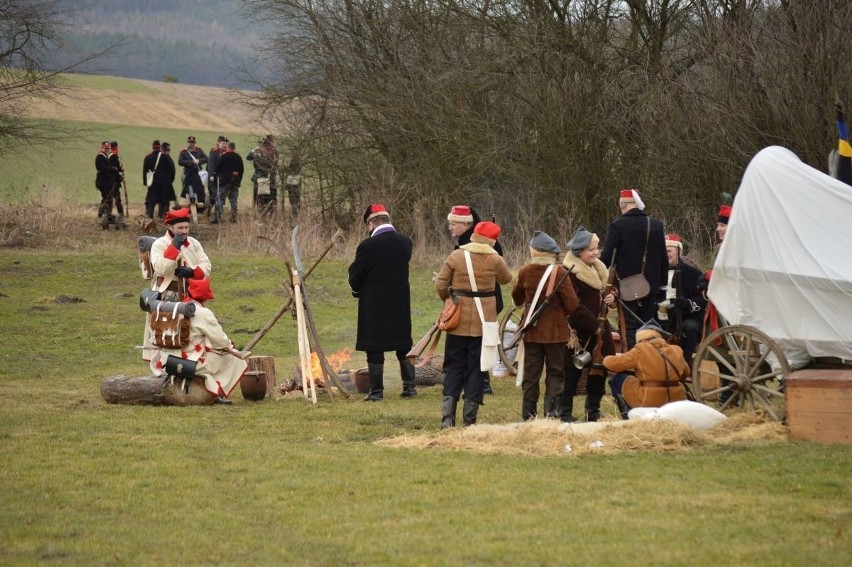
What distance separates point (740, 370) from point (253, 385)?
5.07 meters

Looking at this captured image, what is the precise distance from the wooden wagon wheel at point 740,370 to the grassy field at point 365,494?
94 centimetres

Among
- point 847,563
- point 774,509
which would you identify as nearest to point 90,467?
point 774,509

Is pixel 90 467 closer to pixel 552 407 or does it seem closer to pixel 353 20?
pixel 552 407

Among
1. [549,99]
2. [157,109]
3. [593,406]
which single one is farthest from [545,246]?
[157,109]

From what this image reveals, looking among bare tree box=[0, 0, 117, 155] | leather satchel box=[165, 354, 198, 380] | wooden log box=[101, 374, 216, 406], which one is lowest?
wooden log box=[101, 374, 216, 406]

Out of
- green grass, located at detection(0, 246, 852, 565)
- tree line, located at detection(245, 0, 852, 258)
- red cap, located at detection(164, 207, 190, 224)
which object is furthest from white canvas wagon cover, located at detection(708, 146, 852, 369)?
tree line, located at detection(245, 0, 852, 258)

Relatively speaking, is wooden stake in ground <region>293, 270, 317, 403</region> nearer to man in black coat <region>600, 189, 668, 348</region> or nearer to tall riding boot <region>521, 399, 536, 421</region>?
tall riding boot <region>521, 399, 536, 421</region>

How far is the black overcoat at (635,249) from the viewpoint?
12.1 meters

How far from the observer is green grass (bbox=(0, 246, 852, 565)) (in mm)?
6625

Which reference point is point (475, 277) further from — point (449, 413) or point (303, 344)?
point (303, 344)

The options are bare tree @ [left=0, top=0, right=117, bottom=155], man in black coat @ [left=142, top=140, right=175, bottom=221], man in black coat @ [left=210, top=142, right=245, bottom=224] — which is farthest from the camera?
man in black coat @ [left=210, top=142, right=245, bottom=224]

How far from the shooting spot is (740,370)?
1010 centimetres

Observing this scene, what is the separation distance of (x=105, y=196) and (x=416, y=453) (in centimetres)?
2209

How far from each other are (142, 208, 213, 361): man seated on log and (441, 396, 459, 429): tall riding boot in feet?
10.0
